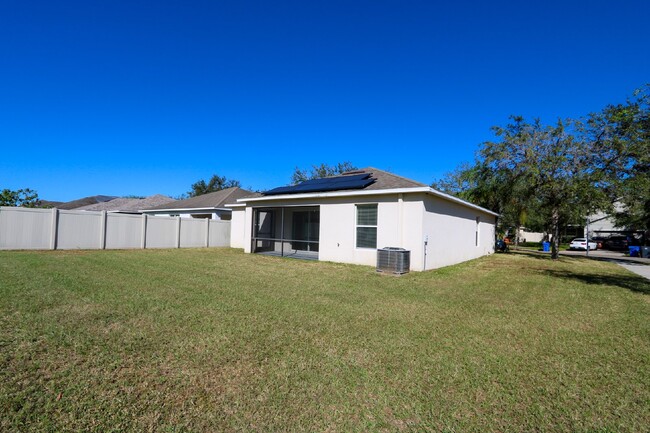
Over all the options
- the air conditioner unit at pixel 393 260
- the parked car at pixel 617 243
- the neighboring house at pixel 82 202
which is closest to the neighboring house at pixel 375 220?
the air conditioner unit at pixel 393 260

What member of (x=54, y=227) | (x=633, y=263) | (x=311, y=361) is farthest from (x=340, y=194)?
(x=633, y=263)

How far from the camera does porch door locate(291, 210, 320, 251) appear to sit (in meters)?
16.2

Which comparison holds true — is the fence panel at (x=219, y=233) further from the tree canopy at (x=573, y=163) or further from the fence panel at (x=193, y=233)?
the tree canopy at (x=573, y=163)

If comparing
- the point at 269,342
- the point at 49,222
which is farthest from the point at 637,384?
the point at 49,222

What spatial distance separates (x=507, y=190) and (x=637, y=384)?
61.7ft

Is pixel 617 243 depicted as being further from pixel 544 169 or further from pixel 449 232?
pixel 449 232

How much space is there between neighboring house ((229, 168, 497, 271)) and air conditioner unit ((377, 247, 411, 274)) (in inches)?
22.3

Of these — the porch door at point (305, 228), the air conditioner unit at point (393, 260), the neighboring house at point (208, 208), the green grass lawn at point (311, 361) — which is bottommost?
the green grass lawn at point (311, 361)

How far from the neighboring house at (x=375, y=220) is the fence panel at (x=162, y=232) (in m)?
4.52

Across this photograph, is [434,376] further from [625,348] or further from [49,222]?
[49,222]

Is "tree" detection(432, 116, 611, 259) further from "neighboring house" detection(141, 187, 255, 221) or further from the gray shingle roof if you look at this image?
"neighboring house" detection(141, 187, 255, 221)

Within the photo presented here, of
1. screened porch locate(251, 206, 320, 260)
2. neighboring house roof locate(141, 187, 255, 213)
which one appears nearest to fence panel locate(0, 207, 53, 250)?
screened porch locate(251, 206, 320, 260)

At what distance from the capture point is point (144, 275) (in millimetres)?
8234

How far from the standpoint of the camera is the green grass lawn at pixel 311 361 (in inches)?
99.8
